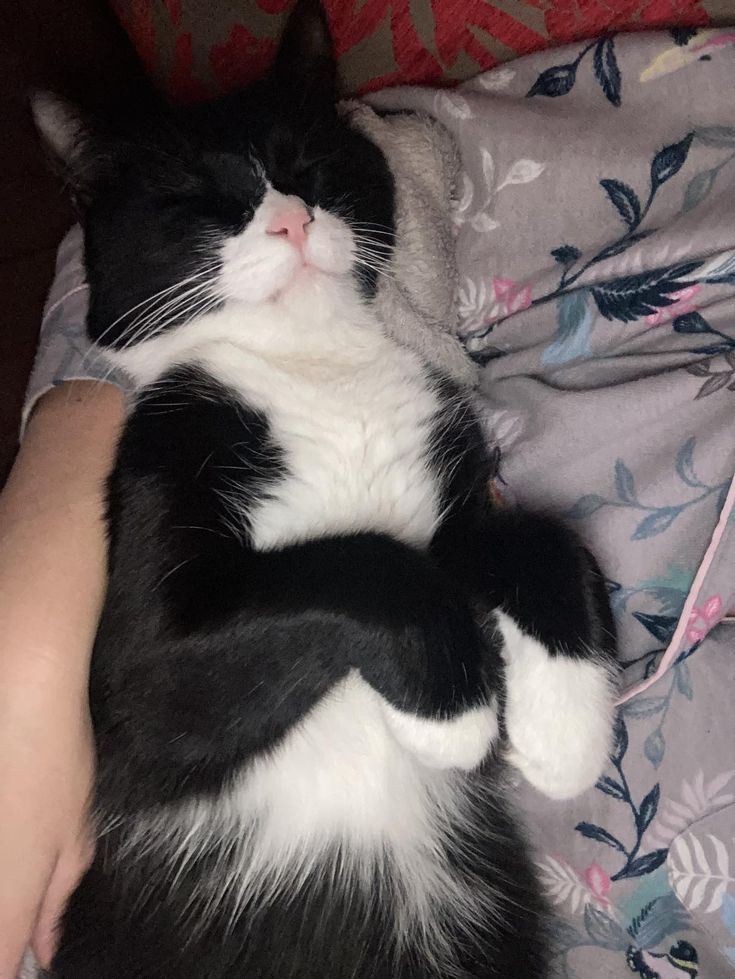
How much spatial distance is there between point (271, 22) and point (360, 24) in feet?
0.43

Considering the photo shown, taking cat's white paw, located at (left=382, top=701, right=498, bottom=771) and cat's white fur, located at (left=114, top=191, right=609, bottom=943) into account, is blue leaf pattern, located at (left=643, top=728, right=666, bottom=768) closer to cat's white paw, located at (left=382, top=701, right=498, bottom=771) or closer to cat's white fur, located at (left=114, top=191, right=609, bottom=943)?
cat's white fur, located at (left=114, top=191, right=609, bottom=943)

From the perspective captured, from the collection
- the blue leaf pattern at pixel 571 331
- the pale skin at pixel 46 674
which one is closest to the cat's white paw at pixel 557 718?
the blue leaf pattern at pixel 571 331

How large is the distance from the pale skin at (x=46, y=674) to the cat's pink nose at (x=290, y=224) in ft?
1.11

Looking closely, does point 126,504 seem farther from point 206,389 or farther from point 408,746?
point 408,746

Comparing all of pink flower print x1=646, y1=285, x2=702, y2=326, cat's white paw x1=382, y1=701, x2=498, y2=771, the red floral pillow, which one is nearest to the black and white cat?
cat's white paw x1=382, y1=701, x2=498, y2=771

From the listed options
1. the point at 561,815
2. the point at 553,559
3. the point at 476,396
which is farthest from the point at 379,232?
the point at 561,815

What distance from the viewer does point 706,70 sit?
0.88 meters

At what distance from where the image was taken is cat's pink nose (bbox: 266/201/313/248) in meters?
0.86

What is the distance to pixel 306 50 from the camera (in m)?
1.00

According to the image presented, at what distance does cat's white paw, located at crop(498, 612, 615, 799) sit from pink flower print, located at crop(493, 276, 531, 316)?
422 mm

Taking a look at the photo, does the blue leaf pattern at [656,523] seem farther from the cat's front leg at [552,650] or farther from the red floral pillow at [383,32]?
the red floral pillow at [383,32]

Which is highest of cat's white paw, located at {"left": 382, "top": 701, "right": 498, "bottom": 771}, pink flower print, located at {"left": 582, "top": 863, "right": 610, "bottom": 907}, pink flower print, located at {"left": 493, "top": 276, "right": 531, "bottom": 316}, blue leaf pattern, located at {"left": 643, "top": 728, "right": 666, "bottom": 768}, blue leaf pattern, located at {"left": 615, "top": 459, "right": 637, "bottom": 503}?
pink flower print, located at {"left": 493, "top": 276, "right": 531, "bottom": 316}

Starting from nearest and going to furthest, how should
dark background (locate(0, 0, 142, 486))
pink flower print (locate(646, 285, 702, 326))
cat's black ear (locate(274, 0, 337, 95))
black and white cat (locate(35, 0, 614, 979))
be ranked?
black and white cat (locate(35, 0, 614, 979)) < pink flower print (locate(646, 285, 702, 326)) < cat's black ear (locate(274, 0, 337, 95)) < dark background (locate(0, 0, 142, 486))

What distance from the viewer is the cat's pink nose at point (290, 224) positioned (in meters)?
0.86
